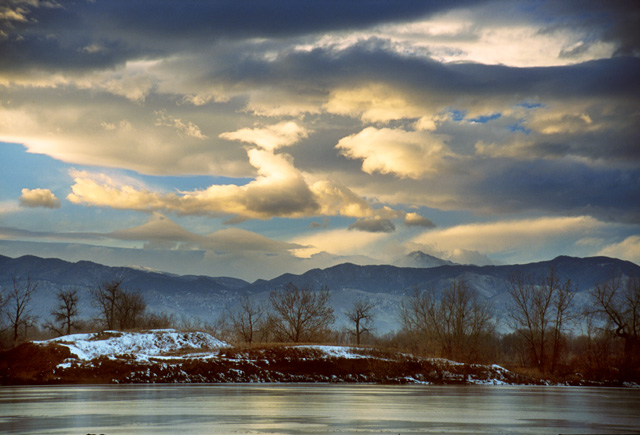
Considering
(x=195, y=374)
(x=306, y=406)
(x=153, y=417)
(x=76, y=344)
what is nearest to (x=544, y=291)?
(x=195, y=374)

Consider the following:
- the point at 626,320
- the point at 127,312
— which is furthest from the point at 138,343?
the point at 626,320

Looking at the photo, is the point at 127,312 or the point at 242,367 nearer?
the point at 242,367

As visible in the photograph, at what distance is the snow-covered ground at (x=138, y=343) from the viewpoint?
2692 inches

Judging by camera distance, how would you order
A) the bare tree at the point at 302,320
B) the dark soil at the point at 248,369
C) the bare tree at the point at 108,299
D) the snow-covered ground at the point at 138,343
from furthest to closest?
the bare tree at the point at 108,299
the bare tree at the point at 302,320
the snow-covered ground at the point at 138,343
the dark soil at the point at 248,369

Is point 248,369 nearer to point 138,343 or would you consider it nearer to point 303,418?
point 138,343

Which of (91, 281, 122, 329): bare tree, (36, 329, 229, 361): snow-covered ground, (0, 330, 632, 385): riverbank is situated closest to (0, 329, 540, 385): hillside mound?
(0, 330, 632, 385): riverbank

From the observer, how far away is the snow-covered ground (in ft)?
224

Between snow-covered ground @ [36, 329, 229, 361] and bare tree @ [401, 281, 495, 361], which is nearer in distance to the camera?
snow-covered ground @ [36, 329, 229, 361]

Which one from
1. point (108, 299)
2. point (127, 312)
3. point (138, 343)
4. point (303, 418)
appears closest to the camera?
point (303, 418)

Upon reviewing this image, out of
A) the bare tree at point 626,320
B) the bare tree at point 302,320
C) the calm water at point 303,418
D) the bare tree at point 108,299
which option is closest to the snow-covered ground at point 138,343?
the bare tree at point 302,320

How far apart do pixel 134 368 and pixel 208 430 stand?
47.4 metres

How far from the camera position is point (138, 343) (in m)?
77.2

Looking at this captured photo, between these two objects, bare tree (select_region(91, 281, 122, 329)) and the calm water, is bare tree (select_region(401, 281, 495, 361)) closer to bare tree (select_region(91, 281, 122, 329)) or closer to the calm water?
bare tree (select_region(91, 281, 122, 329))

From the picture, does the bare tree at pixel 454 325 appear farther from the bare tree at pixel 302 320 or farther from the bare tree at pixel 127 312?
the bare tree at pixel 127 312
